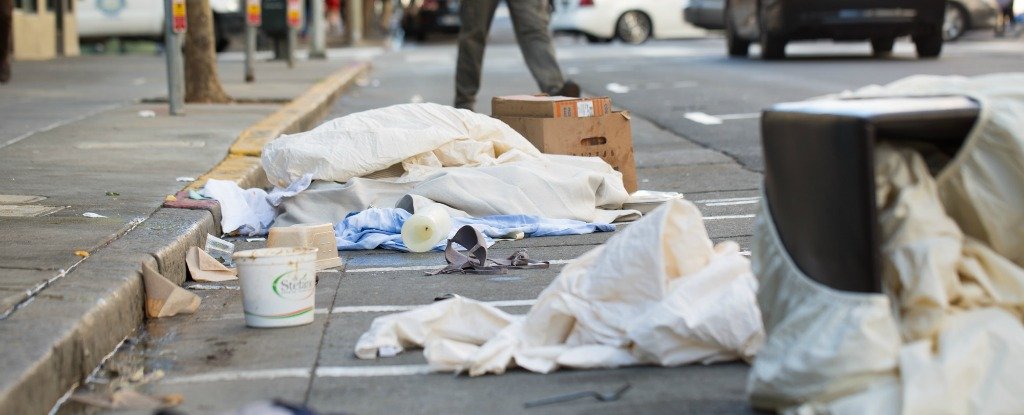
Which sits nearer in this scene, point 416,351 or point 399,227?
point 416,351

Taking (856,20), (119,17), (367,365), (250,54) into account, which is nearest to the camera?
(367,365)

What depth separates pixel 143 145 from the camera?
328 inches

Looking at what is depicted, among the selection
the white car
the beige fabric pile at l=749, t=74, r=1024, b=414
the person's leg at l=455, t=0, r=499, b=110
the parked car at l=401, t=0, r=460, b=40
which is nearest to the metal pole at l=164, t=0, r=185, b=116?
the person's leg at l=455, t=0, r=499, b=110

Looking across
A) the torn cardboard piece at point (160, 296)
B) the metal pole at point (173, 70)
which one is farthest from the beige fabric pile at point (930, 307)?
the metal pole at point (173, 70)

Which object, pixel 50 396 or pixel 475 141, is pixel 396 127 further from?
pixel 50 396

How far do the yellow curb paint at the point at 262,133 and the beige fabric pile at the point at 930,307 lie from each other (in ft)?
Result: 13.3

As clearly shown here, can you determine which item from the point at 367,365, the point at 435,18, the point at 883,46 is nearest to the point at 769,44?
the point at 883,46

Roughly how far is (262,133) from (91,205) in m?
3.05

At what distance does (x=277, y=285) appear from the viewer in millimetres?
4184

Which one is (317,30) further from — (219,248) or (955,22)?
(219,248)

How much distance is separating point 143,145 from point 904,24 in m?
12.1

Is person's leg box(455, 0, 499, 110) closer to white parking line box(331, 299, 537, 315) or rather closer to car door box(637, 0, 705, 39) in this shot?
white parking line box(331, 299, 537, 315)

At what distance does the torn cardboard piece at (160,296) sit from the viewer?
14.9 feet

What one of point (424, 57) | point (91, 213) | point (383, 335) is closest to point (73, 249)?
point (91, 213)
